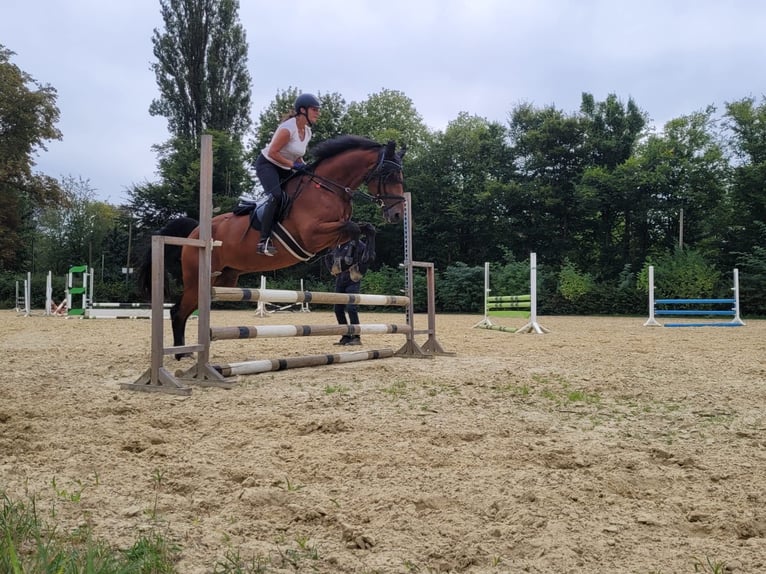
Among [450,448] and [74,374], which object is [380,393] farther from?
[74,374]

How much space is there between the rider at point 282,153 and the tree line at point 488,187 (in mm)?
16279

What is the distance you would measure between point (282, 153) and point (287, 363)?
1873 millimetres

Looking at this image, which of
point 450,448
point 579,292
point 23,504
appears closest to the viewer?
point 23,504

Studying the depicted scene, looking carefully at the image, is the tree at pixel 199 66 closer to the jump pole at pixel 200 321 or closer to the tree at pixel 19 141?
the tree at pixel 19 141

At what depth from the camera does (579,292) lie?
20.0 metres

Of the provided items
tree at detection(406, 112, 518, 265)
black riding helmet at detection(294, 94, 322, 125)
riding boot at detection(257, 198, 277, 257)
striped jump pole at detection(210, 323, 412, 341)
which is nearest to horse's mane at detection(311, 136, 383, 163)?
black riding helmet at detection(294, 94, 322, 125)

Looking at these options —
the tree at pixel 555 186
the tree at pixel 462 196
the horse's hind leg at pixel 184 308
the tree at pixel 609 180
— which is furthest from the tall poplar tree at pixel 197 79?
the horse's hind leg at pixel 184 308

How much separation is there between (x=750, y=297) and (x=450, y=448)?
1786cm

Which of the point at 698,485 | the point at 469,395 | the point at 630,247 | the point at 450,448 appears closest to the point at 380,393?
the point at 469,395

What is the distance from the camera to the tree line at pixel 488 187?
20.5 metres

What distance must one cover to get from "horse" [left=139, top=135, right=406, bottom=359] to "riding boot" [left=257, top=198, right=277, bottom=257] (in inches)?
3.0

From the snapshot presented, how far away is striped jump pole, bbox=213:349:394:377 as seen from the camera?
4.38 meters

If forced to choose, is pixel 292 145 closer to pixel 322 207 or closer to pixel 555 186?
pixel 322 207

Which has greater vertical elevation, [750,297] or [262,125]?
[262,125]
